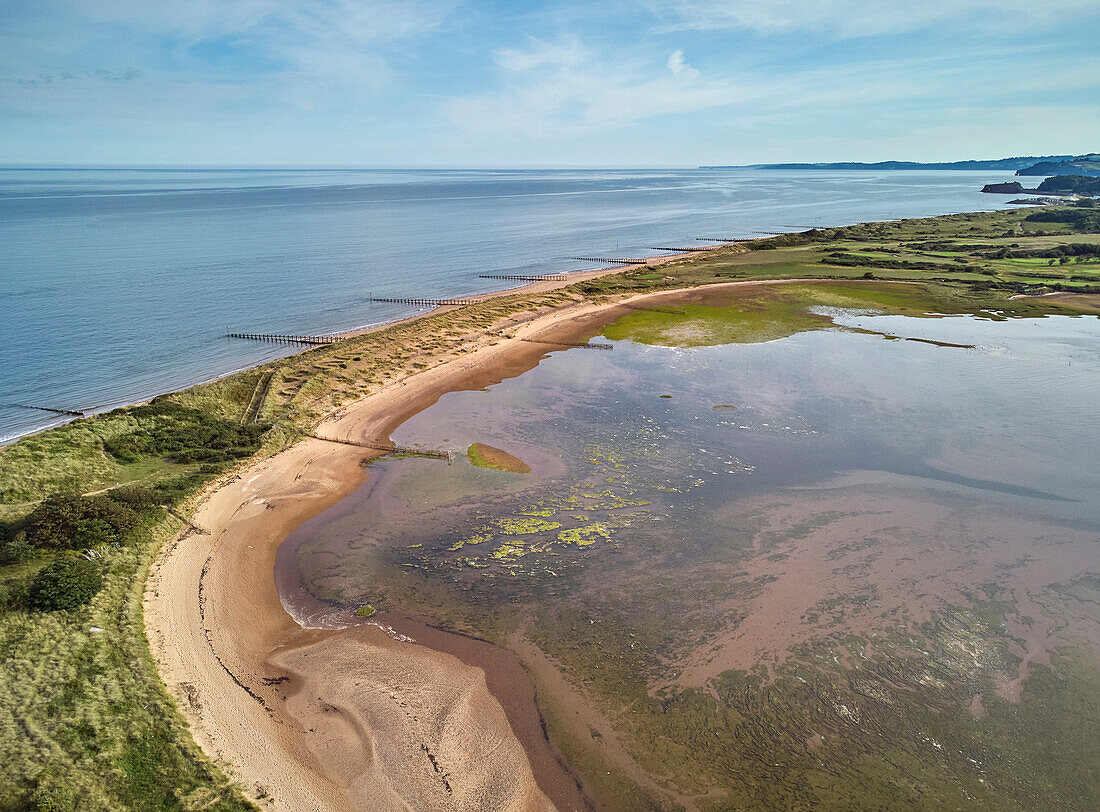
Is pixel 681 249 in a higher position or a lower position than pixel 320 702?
higher

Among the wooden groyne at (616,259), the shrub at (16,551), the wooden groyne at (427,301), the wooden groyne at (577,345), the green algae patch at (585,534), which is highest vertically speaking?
the wooden groyne at (616,259)

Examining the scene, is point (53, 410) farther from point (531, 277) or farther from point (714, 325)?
point (531, 277)

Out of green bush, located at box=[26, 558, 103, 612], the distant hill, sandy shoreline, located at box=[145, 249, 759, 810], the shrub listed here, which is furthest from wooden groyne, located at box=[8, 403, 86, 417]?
the distant hill

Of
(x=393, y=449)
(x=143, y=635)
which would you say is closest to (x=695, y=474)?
(x=393, y=449)

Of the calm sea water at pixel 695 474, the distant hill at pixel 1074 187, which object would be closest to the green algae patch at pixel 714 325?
the calm sea water at pixel 695 474

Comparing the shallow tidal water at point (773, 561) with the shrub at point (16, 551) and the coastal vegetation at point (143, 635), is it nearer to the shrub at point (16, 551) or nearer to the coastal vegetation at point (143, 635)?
the coastal vegetation at point (143, 635)

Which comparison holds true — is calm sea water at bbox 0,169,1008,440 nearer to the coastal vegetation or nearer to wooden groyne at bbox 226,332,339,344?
wooden groyne at bbox 226,332,339,344

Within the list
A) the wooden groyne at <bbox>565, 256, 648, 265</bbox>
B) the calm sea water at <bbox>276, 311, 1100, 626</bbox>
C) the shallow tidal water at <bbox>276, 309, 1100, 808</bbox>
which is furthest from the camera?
the wooden groyne at <bbox>565, 256, 648, 265</bbox>
